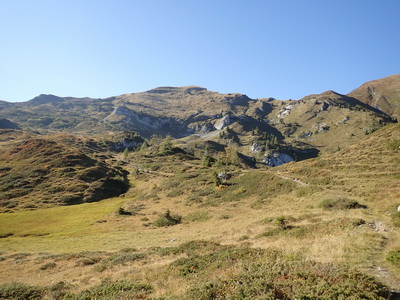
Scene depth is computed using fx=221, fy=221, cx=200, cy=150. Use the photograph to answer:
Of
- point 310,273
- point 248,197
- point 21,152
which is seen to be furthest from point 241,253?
point 21,152

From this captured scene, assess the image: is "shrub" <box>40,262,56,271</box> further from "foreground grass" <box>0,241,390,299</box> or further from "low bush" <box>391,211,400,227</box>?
"low bush" <box>391,211,400,227</box>

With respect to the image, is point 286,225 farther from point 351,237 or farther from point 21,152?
point 21,152

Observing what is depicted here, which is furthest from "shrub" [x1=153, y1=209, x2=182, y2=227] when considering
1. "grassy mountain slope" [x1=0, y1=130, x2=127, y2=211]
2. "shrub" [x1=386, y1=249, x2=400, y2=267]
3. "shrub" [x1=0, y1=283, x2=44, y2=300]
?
"grassy mountain slope" [x1=0, y1=130, x2=127, y2=211]

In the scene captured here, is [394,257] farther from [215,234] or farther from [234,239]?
[215,234]

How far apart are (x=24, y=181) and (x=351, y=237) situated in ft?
389

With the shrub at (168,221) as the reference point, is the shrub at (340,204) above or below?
above

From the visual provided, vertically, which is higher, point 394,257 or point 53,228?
point 394,257

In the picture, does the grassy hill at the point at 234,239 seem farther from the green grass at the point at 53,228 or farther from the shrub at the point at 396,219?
the green grass at the point at 53,228

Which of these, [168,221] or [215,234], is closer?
[215,234]

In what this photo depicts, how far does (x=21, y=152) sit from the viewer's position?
128875 millimetres

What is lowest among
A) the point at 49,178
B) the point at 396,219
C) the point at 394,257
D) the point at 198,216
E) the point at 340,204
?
the point at 198,216

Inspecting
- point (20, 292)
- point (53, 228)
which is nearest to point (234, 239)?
point (20, 292)

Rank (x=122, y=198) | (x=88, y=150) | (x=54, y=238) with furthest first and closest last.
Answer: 1. (x=88, y=150)
2. (x=122, y=198)
3. (x=54, y=238)

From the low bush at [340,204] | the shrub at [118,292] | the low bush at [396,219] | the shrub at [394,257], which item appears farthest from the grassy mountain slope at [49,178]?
the shrub at [394,257]
